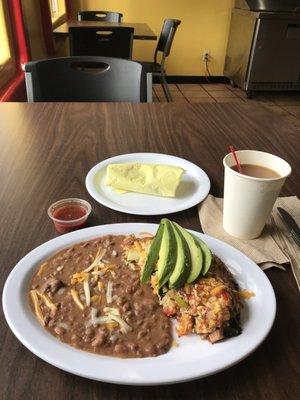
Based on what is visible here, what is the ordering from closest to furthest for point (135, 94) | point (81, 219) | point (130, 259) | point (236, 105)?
point (130, 259), point (81, 219), point (236, 105), point (135, 94)

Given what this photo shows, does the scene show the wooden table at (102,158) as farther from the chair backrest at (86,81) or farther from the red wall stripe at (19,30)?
the red wall stripe at (19,30)

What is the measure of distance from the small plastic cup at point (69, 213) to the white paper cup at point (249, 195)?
0.94ft

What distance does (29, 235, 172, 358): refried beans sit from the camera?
478mm

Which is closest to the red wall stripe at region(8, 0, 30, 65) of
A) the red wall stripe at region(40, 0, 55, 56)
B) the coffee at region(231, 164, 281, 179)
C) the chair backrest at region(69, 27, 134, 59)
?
the chair backrest at region(69, 27, 134, 59)

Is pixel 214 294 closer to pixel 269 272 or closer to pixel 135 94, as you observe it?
pixel 269 272

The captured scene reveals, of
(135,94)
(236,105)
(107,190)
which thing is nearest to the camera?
(107,190)

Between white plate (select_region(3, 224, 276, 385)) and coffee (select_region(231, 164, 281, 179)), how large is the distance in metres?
0.20

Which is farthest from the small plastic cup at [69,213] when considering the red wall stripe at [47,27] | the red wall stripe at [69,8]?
the red wall stripe at [69,8]

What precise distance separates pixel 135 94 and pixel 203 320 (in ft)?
4.16

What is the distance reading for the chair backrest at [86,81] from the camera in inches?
59.2

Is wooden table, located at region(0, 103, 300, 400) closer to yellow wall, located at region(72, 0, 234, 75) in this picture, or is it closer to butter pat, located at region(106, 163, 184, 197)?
butter pat, located at region(106, 163, 184, 197)

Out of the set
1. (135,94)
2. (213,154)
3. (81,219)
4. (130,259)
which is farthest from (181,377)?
(135,94)

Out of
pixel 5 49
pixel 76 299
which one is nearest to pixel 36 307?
pixel 76 299

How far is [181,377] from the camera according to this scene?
1.40 feet
